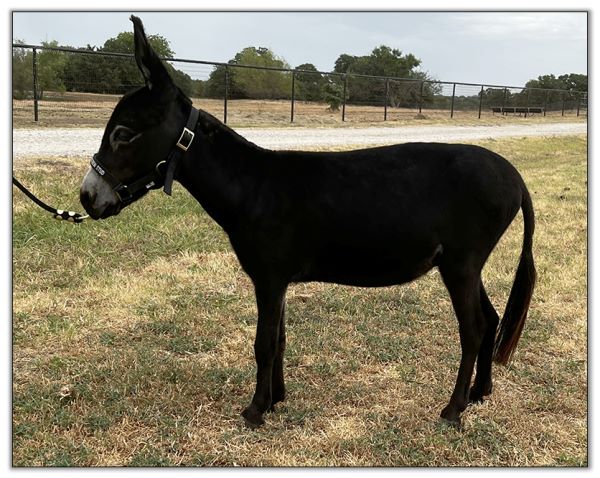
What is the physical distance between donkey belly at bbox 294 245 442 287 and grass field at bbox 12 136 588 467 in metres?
0.91

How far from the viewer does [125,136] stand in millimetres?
3031

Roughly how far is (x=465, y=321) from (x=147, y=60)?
238 centimetres

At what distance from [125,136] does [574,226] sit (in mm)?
7129

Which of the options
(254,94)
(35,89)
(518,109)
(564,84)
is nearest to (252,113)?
(254,94)

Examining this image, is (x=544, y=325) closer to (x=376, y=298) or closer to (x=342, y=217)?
(x=376, y=298)

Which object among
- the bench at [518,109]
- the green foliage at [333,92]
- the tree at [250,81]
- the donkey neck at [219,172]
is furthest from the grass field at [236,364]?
the bench at [518,109]

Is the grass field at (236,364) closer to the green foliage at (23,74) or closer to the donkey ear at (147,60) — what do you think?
the donkey ear at (147,60)

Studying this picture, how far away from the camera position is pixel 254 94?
23.4 meters

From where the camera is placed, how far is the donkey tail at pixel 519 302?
366 cm

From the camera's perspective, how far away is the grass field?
3242mm

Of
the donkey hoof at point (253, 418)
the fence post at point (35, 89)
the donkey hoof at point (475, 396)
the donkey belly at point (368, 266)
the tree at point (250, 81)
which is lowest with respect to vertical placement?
the donkey hoof at point (253, 418)

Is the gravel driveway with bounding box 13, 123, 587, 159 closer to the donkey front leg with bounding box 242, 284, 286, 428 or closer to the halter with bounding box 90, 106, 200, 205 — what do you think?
the halter with bounding box 90, 106, 200, 205

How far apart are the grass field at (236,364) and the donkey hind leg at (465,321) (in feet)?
0.42

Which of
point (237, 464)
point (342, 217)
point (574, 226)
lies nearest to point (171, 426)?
point (237, 464)
